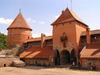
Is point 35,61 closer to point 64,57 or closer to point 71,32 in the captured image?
point 64,57

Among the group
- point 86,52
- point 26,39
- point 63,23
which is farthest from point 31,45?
point 86,52

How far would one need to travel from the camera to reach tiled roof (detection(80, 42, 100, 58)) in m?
17.8

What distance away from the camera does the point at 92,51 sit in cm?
1894

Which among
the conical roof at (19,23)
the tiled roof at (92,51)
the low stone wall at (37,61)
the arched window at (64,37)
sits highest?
the conical roof at (19,23)

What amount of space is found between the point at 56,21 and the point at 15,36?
14004 millimetres

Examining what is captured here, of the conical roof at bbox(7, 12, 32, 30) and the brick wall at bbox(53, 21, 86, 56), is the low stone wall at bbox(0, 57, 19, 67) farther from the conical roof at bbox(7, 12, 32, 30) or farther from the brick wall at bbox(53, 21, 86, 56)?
the conical roof at bbox(7, 12, 32, 30)

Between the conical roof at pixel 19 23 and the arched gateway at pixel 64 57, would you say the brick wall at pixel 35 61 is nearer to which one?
the arched gateway at pixel 64 57

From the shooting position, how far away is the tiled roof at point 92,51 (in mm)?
17847

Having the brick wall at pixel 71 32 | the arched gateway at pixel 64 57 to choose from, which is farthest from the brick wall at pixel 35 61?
the brick wall at pixel 71 32

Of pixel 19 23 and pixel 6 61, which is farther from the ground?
pixel 19 23

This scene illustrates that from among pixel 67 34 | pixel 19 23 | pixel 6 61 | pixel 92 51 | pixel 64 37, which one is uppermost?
pixel 19 23

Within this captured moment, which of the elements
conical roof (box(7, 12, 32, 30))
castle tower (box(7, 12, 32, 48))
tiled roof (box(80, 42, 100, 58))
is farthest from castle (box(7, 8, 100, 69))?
conical roof (box(7, 12, 32, 30))

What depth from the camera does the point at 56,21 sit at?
84.1ft

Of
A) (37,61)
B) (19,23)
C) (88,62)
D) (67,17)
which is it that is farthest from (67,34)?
(19,23)
